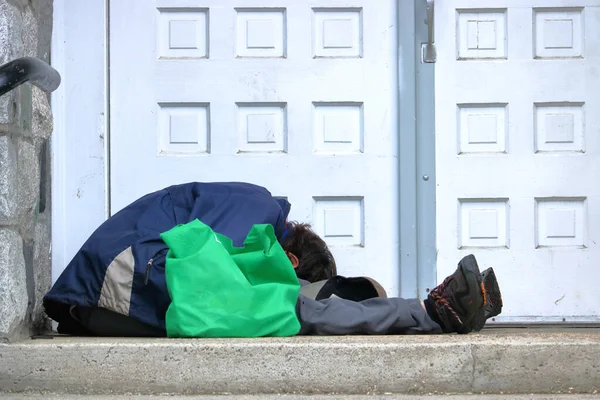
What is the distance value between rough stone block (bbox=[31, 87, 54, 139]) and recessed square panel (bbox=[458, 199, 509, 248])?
185 cm

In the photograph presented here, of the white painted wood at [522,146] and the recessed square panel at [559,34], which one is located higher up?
the recessed square panel at [559,34]

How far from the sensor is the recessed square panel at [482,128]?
4.06 meters

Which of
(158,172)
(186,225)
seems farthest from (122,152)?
(186,225)

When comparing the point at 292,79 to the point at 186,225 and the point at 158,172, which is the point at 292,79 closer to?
the point at 158,172

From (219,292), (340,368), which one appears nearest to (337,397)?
(340,368)

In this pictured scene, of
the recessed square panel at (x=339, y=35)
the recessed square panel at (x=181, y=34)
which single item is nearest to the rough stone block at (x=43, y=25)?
the recessed square panel at (x=181, y=34)

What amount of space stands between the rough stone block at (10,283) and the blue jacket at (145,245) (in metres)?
0.17

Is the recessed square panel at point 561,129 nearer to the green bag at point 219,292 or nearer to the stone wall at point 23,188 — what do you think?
the green bag at point 219,292

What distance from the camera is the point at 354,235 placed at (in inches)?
160

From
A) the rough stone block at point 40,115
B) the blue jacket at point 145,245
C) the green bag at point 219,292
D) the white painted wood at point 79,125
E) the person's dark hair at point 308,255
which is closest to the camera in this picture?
the green bag at point 219,292

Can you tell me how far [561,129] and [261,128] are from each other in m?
1.36

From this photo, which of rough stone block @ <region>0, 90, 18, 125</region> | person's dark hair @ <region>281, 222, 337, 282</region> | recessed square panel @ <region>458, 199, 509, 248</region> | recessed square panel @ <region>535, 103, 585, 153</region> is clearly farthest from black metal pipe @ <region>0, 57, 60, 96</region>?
recessed square panel @ <region>535, 103, 585, 153</region>

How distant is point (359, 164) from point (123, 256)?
4.38ft

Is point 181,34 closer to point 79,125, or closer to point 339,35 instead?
point 79,125
